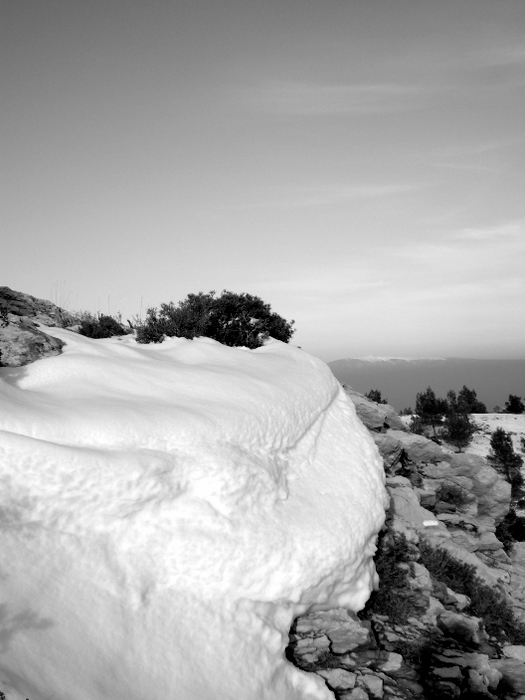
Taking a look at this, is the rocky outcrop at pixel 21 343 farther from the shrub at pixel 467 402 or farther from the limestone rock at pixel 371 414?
the shrub at pixel 467 402

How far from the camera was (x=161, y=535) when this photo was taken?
8234mm

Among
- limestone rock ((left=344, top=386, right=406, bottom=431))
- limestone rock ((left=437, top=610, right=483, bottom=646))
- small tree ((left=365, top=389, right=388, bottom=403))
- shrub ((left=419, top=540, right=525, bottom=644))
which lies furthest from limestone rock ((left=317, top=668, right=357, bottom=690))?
small tree ((left=365, top=389, right=388, bottom=403))

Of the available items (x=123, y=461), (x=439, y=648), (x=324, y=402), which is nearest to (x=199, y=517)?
(x=123, y=461)

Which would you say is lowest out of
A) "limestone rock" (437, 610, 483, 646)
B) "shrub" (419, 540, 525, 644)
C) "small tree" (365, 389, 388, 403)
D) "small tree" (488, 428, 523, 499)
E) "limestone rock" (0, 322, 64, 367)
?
"small tree" (488, 428, 523, 499)

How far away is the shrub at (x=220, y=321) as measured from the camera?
65.7 feet

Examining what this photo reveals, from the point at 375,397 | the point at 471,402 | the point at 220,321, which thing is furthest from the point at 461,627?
the point at 471,402

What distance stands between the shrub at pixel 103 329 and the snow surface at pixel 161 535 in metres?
10.0

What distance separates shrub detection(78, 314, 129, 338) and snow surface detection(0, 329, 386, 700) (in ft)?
32.8

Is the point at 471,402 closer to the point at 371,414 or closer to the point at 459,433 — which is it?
the point at 459,433

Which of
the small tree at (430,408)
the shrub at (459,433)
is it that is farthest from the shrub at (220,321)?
the small tree at (430,408)

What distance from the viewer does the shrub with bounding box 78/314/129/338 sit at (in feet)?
72.7

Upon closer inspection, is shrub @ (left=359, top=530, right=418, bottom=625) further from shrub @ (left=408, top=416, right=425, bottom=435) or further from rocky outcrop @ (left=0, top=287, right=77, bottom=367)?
shrub @ (left=408, top=416, right=425, bottom=435)

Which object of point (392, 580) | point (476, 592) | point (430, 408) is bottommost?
point (476, 592)

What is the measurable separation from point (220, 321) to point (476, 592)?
15.3 meters
